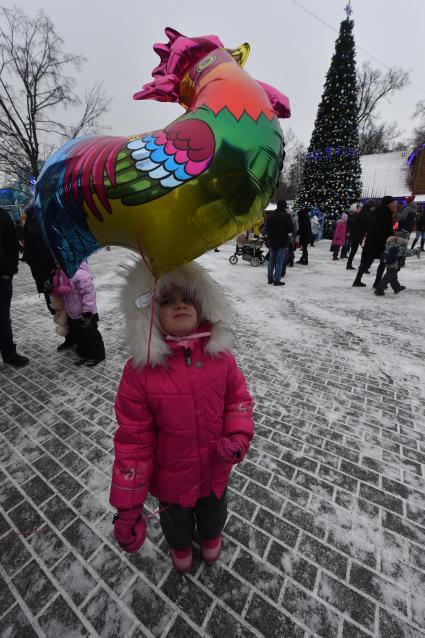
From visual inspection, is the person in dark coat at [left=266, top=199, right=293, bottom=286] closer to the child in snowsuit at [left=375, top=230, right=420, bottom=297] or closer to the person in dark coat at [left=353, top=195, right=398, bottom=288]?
the person in dark coat at [left=353, top=195, right=398, bottom=288]

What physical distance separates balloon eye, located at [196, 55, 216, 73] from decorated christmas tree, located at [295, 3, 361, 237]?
1715 cm

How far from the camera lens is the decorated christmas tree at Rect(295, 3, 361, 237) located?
15.3m

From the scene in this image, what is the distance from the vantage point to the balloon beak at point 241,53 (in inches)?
52.7

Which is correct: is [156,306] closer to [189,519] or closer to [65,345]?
[189,519]

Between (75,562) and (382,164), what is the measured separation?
2614 cm

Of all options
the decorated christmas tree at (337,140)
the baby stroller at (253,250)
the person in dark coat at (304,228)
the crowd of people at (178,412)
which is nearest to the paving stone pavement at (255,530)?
the crowd of people at (178,412)

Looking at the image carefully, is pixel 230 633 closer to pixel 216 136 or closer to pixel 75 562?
pixel 75 562

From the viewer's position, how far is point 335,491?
2008 mm

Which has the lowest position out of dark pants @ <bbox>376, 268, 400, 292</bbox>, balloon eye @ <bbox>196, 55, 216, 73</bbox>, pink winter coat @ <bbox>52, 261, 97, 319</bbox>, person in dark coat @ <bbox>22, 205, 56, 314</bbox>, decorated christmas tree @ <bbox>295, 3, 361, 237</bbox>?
dark pants @ <bbox>376, 268, 400, 292</bbox>

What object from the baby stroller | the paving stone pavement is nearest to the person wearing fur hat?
the paving stone pavement

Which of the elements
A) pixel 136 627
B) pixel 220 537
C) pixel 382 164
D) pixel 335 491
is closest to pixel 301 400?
pixel 335 491

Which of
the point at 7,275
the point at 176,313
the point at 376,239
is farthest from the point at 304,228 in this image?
the point at 176,313

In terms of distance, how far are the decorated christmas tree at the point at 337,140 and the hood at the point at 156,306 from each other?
17.4m

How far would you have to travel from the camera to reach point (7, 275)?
Result: 3.24 meters
